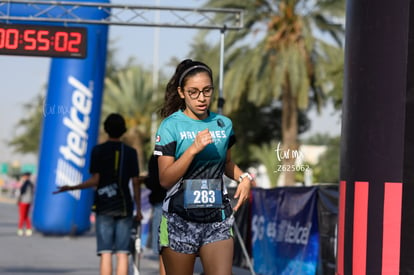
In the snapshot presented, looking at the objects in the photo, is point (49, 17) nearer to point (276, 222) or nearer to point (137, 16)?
point (137, 16)

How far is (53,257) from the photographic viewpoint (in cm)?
1662

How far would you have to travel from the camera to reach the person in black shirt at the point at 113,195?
31.0 feet

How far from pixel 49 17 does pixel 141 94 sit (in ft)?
96.6

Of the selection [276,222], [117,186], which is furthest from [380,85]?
[276,222]

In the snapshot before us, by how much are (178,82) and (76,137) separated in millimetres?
16102

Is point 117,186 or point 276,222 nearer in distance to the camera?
point 117,186

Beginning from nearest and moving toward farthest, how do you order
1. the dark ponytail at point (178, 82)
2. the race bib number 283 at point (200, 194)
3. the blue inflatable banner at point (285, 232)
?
the race bib number 283 at point (200, 194) → the dark ponytail at point (178, 82) → the blue inflatable banner at point (285, 232)

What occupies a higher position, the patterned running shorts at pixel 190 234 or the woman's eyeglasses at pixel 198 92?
the woman's eyeglasses at pixel 198 92

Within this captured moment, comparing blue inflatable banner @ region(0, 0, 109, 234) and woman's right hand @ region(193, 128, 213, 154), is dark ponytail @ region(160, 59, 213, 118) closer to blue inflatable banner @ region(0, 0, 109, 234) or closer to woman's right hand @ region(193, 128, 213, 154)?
woman's right hand @ region(193, 128, 213, 154)

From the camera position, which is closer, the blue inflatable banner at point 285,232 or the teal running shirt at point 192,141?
the teal running shirt at point 192,141

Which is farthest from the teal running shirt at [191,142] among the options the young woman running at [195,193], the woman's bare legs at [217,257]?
the woman's bare legs at [217,257]

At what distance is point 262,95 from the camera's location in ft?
91.9

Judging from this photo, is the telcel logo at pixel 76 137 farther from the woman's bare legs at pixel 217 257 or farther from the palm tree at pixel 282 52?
the woman's bare legs at pixel 217 257

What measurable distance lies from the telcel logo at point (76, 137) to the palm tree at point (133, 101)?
1900 centimetres
